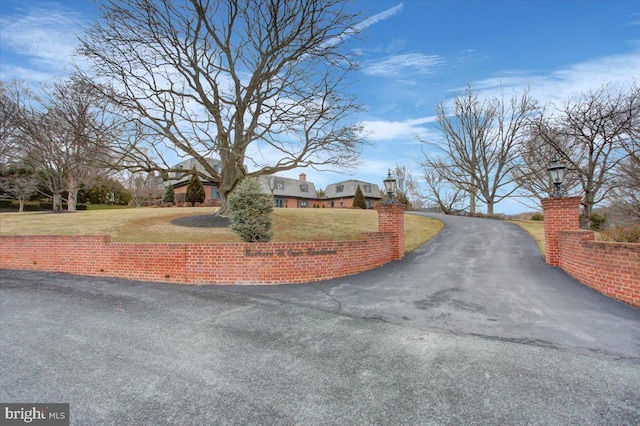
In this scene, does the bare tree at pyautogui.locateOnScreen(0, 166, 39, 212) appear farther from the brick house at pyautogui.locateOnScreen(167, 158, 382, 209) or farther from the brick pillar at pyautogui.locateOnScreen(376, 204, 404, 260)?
the brick pillar at pyautogui.locateOnScreen(376, 204, 404, 260)

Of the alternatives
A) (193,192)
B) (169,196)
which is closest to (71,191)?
(193,192)

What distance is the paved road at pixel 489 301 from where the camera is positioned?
4168 mm

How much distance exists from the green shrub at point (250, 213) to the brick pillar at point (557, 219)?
7.84 m

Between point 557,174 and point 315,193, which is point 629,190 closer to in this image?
point 557,174

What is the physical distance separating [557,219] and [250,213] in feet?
27.7

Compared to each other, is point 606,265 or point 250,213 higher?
point 250,213

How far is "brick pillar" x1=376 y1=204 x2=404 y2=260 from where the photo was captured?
10242 mm

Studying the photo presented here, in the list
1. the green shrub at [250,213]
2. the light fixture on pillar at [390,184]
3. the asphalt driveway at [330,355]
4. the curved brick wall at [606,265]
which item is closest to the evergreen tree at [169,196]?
the green shrub at [250,213]

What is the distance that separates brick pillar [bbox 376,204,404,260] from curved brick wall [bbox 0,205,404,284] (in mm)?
401

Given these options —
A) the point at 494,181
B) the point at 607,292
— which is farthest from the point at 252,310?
the point at 494,181

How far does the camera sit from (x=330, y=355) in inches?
147

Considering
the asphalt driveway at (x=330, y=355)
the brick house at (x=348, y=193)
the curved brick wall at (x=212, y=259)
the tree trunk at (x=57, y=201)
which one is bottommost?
the asphalt driveway at (x=330, y=355)

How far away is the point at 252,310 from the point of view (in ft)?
18.5

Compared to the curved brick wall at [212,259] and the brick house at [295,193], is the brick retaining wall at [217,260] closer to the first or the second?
the curved brick wall at [212,259]
